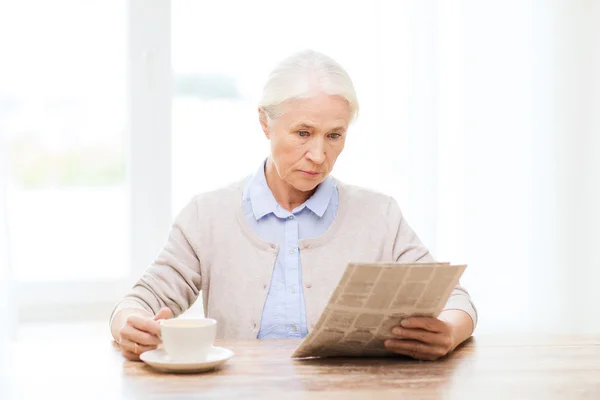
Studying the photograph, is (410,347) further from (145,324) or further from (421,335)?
(145,324)

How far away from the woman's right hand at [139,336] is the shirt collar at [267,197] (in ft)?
1.68

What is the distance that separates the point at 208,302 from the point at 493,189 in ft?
5.57

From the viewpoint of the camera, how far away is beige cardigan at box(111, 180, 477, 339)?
1.83 metres

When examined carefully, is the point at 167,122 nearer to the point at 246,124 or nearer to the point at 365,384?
the point at 246,124

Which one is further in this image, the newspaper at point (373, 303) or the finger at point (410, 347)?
the finger at point (410, 347)

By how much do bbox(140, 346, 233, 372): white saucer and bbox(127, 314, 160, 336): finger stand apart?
0.04 meters

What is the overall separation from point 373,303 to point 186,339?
1.05 ft

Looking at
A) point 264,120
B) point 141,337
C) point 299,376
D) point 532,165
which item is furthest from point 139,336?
point 532,165

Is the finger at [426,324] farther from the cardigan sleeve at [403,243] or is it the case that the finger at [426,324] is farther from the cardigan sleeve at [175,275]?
the cardigan sleeve at [175,275]

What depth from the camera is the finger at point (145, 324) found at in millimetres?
1406

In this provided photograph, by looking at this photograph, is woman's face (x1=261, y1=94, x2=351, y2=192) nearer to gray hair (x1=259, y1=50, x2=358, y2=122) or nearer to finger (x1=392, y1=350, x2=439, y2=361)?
gray hair (x1=259, y1=50, x2=358, y2=122)

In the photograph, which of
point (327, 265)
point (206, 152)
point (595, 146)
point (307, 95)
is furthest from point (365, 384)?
point (595, 146)

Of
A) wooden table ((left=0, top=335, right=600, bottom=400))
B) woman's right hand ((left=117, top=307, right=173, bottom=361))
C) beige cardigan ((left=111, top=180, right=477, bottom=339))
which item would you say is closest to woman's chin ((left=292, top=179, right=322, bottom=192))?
beige cardigan ((left=111, top=180, right=477, bottom=339))

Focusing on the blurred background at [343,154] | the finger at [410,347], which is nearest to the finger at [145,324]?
the finger at [410,347]
